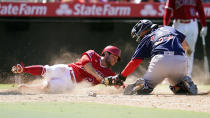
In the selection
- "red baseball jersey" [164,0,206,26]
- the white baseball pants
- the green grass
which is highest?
"red baseball jersey" [164,0,206,26]

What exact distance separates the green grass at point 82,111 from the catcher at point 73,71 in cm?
192

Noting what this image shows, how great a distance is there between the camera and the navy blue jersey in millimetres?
7719

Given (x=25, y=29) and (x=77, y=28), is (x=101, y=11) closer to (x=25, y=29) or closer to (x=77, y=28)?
(x=77, y=28)

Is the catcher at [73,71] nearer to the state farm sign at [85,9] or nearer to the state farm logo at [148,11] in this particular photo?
the state farm sign at [85,9]

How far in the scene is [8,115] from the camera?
5.40 m

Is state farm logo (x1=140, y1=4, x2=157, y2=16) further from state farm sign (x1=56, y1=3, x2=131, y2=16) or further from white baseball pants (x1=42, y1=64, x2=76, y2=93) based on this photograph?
white baseball pants (x1=42, y1=64, x2=76, y2=93)

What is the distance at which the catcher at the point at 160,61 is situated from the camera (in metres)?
7.70

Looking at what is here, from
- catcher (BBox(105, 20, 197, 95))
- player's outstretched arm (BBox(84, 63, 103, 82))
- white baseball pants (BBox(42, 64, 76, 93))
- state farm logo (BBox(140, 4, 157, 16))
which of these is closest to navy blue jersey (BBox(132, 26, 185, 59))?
catcher (BBox(105, 20, 197, 95))

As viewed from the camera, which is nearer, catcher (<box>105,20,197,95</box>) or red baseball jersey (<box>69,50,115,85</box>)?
catcher (<box>105,20,197,95</box>)

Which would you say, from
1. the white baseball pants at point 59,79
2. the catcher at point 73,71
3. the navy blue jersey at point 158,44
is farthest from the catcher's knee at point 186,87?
the white baseball pants at point 59,79

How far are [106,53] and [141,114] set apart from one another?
298 centimetres

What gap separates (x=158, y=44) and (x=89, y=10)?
4592 mm

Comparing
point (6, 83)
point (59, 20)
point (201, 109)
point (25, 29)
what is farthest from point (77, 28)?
point (201, 109)

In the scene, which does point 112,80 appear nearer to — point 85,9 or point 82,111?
point 82,111
